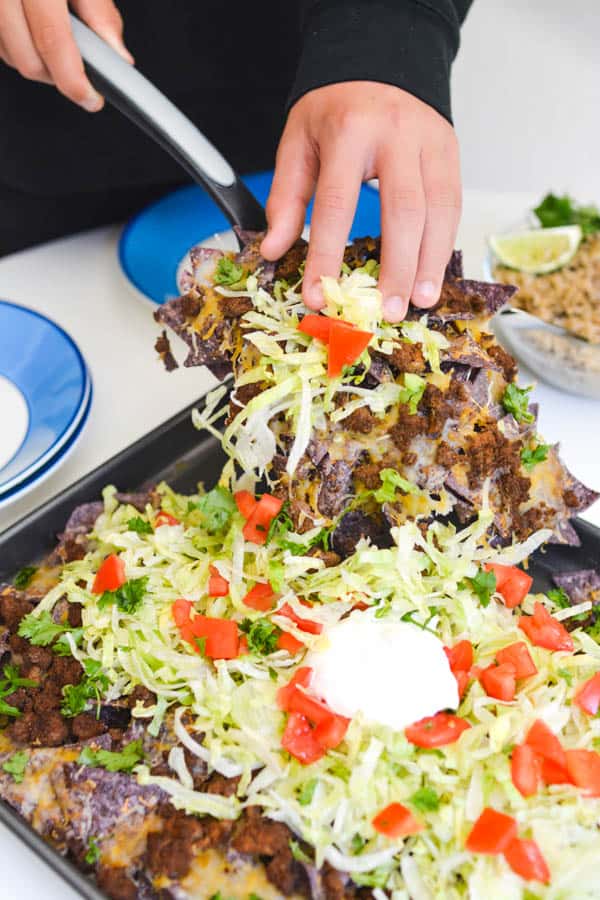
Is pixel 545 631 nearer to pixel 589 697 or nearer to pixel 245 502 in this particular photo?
pixel 589 697

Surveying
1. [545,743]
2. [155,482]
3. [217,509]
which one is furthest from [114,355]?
[545,743]

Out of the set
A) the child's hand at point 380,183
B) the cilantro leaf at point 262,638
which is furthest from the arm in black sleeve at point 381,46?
the cilantro leaf at point 262,638

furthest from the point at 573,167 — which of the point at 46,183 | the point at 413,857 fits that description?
the point at 413,857

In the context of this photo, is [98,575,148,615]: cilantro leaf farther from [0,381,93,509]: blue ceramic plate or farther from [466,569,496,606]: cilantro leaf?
[466,569,496,606]: cilantro leaf

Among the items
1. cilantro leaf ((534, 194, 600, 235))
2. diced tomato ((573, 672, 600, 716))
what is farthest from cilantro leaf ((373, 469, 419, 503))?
cilantro leaf ((534, 194, 600, 235))

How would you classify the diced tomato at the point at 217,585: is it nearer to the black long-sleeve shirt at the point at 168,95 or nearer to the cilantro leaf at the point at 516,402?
the cilantro leaf at the point at 516,402

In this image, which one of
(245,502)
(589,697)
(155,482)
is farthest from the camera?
(155,482)
